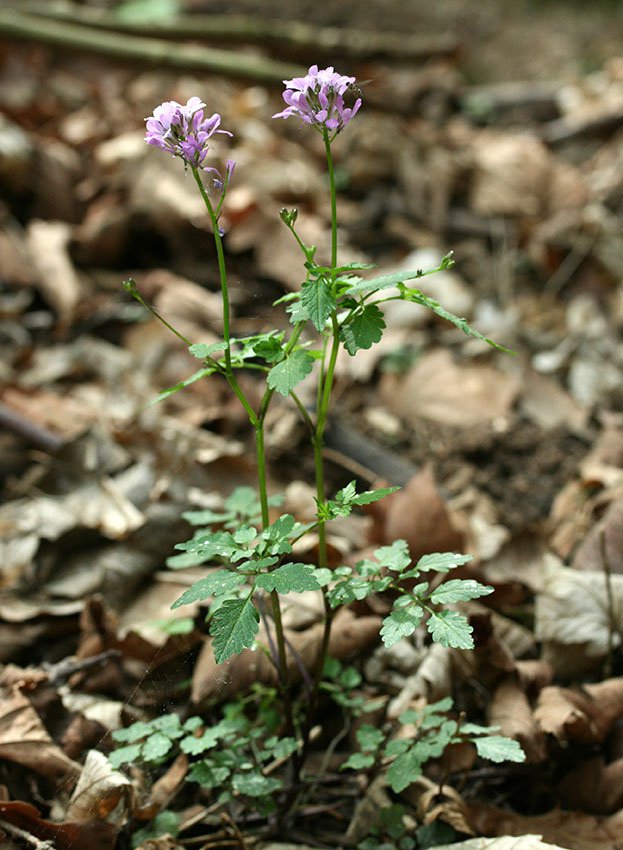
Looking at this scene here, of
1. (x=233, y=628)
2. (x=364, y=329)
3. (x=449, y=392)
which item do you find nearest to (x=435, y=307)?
(x=364, y=329)

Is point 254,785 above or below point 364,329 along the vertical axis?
below

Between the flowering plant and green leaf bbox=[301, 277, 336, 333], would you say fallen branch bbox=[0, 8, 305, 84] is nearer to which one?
the flowering plant

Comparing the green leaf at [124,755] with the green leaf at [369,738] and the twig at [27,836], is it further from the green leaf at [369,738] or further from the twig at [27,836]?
the green leaf at [369,738]

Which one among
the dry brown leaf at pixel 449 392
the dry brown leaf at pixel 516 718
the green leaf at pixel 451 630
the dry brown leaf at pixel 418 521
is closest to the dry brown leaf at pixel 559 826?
the dry brown leaf at pixel 516 718

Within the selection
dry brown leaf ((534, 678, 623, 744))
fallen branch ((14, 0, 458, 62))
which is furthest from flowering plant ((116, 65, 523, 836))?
fallen branch ((14, 0, 458, 62))

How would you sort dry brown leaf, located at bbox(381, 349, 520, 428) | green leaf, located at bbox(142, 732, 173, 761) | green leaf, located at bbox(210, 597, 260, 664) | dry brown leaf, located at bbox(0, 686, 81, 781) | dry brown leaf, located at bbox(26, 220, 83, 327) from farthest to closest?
1. dry brown leaf, located at bbox(26, 220, 83, 327)
2. dry brown leaf, located at bbox(381, 349, 520, 428)
3. dry brown leaf, located at bbox(0, 686, 81, 781)
4. green leaf, located at bbox(142, 732, 173, 761)
5. green leaf, located at bbox(210, 597, 260, 664)

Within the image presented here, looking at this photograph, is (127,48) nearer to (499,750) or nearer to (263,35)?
(263,35)
